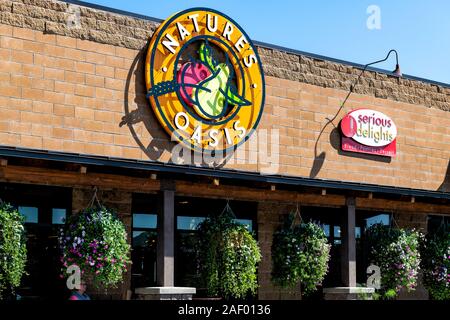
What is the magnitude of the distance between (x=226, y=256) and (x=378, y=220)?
666 centimetres

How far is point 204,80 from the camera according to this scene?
19391 millimetres

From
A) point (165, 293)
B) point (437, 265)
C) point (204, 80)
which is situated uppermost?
point (204, 80)

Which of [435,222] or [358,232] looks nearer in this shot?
[358,232]

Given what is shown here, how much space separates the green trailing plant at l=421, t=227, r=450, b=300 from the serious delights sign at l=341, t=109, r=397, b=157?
2.96 metres

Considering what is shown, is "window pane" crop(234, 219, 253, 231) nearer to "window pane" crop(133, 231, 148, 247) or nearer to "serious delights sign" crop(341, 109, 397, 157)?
"window pane" crop(133, 231, 148, 247)

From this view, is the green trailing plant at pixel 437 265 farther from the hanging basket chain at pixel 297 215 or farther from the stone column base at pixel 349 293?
the hanging basket chain at pixel 297 215

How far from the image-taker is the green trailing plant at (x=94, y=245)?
622 inches

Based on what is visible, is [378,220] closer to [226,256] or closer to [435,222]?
[435,222]

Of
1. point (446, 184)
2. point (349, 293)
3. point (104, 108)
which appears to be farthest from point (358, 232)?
point (104, 108)

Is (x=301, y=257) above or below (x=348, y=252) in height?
below

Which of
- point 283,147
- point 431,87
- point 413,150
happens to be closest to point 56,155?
point 283,147

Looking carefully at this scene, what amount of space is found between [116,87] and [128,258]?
13.1 ft
